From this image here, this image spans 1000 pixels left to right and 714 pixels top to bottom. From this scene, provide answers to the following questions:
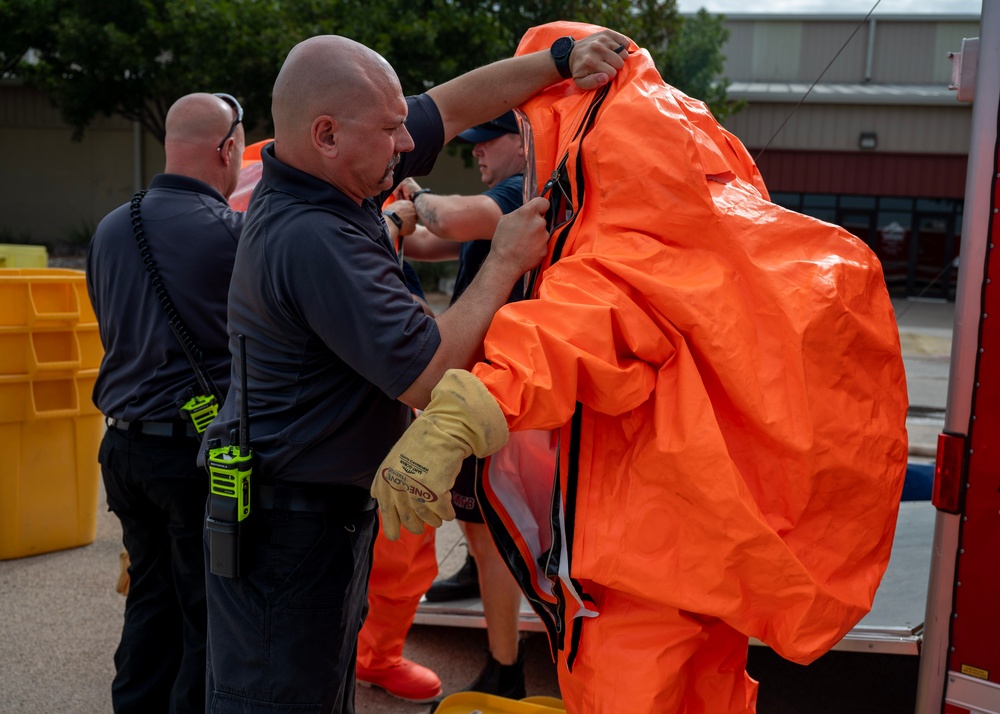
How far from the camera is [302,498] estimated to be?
211cm

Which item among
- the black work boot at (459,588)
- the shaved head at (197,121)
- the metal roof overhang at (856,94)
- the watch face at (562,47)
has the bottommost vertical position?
the black work boot at (459,588)

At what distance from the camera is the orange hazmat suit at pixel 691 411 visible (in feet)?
6.12

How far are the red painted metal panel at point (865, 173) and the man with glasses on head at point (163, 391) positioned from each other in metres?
20.7

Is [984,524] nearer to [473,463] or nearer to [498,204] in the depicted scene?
[473,463]

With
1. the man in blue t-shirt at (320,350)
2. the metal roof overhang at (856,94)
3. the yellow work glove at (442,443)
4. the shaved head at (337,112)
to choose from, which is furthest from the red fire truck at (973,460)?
the metal roof overhang at (856,94)

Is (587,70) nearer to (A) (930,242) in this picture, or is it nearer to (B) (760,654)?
(B) (760,654)

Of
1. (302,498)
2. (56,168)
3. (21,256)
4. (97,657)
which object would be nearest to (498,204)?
(302,498)

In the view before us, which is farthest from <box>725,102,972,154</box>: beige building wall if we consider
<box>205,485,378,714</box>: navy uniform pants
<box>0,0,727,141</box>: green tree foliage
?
<box>205,485,378,714</box>: navy uniform pants

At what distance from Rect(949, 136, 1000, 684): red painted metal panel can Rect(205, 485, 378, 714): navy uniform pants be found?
1566 millimetres

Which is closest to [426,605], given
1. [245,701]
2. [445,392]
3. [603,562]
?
[245,701]

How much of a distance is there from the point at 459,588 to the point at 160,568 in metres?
1.40

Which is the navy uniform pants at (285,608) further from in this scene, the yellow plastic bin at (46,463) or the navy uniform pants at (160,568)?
the yellow plastic bin at (46,463)

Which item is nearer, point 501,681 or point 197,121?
point 197,121

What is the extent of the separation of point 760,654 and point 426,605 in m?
1.43
